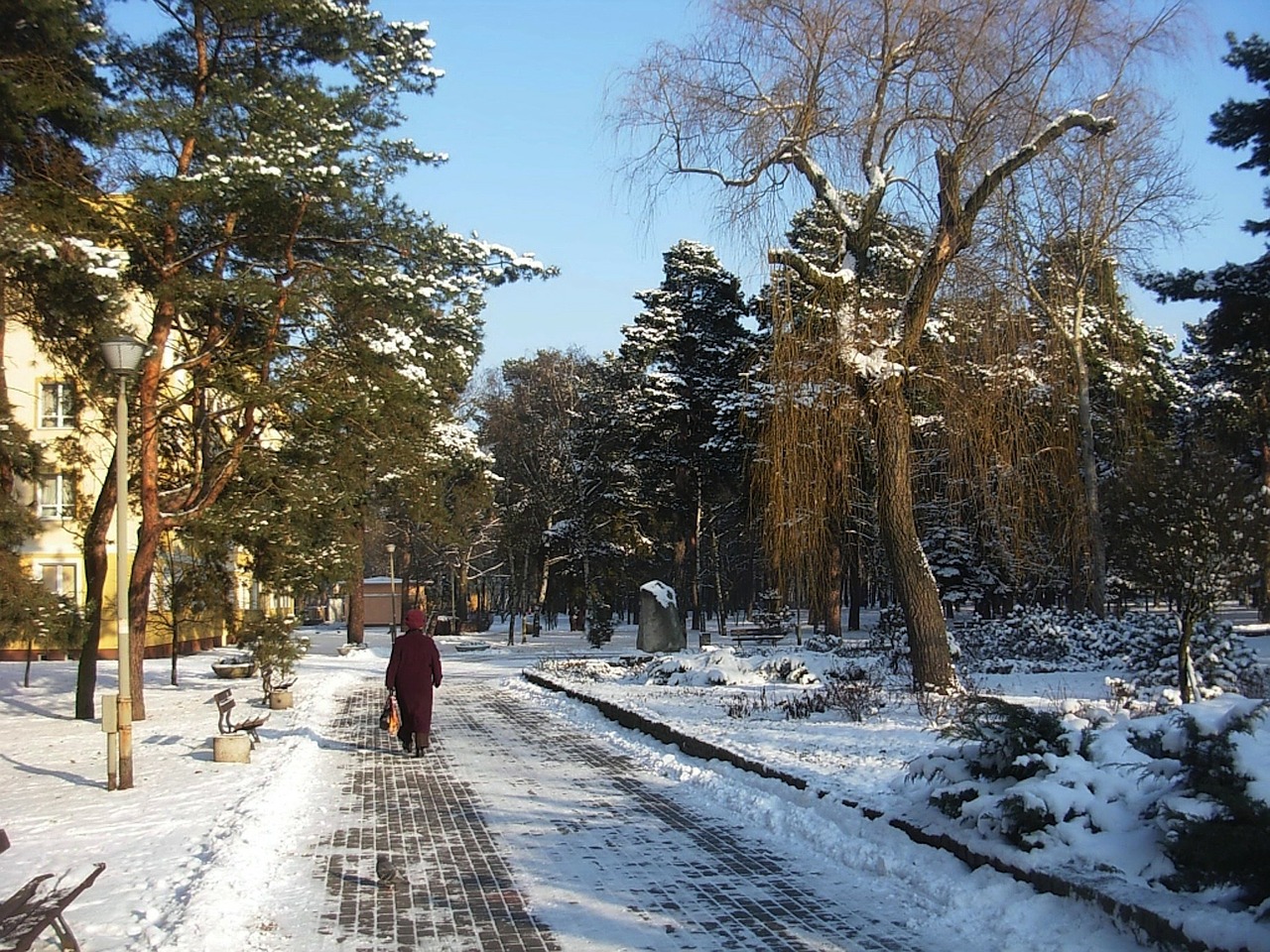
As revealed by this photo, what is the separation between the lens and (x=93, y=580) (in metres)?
18.5

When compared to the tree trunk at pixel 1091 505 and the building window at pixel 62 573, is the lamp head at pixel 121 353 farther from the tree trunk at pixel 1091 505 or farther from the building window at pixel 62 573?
the building window at pixel 62 573

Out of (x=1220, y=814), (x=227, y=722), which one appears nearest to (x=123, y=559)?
(x=227, y=722)

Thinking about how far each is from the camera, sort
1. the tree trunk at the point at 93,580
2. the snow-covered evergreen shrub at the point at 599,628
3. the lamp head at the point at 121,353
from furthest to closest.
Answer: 1. the snow-covered evergreen shrub at the point at 599,628
2. the tree trunk at the point at 93,580
3. the lamp head at the point at 121,353

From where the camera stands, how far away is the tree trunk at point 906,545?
16.2 meters

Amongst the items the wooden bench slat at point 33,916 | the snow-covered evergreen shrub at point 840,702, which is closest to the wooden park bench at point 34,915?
the wooden bench slat at point 33,916

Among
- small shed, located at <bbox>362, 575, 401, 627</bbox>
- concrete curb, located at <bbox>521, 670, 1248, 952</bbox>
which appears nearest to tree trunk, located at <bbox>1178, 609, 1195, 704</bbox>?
concrete curb, located at <bbox>521, 670, 1248, 952</bbox>

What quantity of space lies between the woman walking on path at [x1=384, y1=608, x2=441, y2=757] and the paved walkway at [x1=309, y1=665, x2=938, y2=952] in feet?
3.51

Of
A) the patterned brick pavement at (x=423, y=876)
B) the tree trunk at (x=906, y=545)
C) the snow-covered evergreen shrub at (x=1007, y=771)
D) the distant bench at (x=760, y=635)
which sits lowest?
the patterned brick pavement at (x=423, y=876)

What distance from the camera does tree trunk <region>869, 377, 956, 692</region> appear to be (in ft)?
53.3

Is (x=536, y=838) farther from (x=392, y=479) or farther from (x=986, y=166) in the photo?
(x=392, y=479)

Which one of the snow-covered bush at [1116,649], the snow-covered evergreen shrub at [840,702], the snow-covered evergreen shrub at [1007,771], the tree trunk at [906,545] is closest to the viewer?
the snow-covered evergreen shrub at [1007,771]

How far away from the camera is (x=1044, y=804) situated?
6.89 m

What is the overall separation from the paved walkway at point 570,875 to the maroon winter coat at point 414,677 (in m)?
1.09

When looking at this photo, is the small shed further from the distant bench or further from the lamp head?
the lamp head
